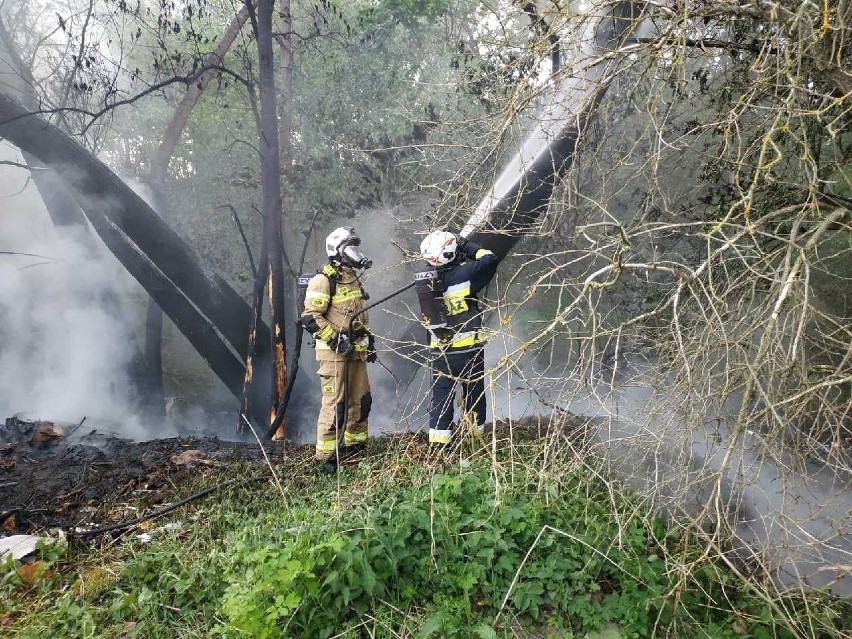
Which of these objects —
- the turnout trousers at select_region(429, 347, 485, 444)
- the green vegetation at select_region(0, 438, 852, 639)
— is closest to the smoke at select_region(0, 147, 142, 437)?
the turnout trousers at select_region(429, 347, 485, 444)

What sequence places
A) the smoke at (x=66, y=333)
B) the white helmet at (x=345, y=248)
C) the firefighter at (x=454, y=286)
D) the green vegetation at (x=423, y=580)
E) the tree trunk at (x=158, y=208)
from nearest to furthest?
the green vegetation at (x=423, y=580) → the firefighter at (x=454, y=286) → the white helmet at (x=345, y=248) → the tree trunk at (x=158, y=208) → the smoke at (x=66, y=333)

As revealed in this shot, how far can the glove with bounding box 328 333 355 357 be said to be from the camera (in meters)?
5.99

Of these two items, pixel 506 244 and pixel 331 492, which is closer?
pixel 331 492

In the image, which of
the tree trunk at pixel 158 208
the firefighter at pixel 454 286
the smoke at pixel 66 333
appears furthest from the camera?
the smoke at pixel 66 333

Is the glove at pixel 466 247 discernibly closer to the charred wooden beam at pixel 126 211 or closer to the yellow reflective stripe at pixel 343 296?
the yellow reflective stripe at pixel 343 296

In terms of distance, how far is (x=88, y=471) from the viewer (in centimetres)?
620

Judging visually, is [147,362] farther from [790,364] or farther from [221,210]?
[790,364]

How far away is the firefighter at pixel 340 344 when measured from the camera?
5988mm

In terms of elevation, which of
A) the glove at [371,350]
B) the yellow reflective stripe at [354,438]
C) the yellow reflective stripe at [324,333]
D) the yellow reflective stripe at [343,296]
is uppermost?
the yellow reflective stripe at [343,296]

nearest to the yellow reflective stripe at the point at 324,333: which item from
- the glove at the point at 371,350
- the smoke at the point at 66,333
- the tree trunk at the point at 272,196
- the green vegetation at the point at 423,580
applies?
the glove at the point at 371,350

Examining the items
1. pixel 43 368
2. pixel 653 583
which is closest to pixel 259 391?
pixel 43 368

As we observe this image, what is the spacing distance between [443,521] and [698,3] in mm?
3243

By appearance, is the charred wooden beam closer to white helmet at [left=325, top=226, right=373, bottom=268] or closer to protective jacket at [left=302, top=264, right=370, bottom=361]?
protective jacket at [left=302, top=264, right=370, bottom=361]

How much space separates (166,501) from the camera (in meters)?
5.31
